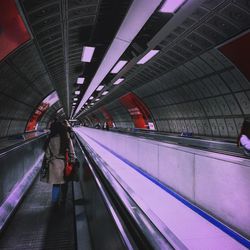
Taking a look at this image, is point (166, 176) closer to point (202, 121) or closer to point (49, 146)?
point (49, 146)

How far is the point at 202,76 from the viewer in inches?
484

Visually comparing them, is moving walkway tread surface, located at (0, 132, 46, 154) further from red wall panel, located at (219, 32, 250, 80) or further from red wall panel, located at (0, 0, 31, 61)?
red wall panel, located at (219, 32, 250, 80)

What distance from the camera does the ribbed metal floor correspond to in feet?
13.6

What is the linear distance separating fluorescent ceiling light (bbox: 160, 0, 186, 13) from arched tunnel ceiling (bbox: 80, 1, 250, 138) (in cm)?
63

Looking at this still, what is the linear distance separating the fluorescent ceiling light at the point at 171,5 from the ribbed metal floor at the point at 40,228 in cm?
424

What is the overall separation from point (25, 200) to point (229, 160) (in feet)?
17.2

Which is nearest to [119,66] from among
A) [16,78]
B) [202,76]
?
[16,78]

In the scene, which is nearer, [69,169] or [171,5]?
[171,5]

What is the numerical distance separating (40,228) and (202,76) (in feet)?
33.3

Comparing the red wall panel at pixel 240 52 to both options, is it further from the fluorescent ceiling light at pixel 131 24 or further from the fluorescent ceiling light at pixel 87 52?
the fluorescent ceiling light at pixel 87 52

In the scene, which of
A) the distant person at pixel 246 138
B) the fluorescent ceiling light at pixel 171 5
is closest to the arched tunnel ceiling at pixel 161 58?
the fluorescent ceiling light at pixel 171 5

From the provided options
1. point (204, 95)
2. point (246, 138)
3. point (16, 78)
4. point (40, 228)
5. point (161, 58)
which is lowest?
point (40, 228)

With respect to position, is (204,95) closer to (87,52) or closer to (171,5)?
(87,52)

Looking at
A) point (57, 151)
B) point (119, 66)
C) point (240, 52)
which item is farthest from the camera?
point (240, 52)
